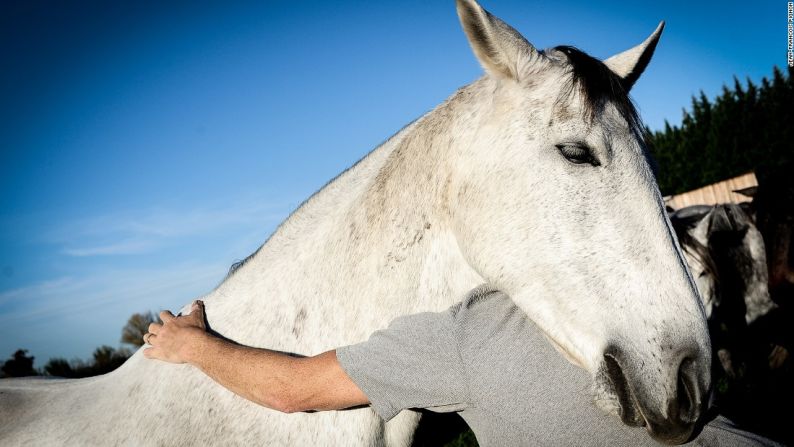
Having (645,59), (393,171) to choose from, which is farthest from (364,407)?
(645,59)

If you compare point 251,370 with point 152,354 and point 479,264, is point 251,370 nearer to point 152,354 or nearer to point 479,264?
point 152,354

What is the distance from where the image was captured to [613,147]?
1562 millimetres

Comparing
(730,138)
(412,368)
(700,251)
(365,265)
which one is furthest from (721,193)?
(412,368)

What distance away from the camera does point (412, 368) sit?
57.1 inches

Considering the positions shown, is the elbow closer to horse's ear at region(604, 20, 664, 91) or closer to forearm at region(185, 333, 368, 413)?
forearm at region(185, 333, 368, 413)

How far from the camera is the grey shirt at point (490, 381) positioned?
137cm

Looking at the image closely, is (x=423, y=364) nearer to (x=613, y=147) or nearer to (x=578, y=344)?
(x=578, y=344)

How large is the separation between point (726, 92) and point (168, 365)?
32715 millimetres

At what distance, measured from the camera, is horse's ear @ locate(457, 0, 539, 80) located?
1.66 metres

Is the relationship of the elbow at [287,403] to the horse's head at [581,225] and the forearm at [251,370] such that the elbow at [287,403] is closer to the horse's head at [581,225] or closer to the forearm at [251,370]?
the forearm at [251,370]

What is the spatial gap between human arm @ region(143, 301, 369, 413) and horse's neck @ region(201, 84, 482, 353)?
0.18 meters

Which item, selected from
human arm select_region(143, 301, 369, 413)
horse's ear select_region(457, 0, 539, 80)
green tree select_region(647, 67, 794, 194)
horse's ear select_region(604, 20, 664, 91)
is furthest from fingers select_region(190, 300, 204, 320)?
green tree select_region(647, 67, 794, 194)

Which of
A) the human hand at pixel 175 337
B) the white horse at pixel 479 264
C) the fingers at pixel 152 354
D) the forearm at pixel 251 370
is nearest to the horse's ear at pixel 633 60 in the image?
the white horse at pixel 479 264

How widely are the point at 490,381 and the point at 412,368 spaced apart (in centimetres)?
25
